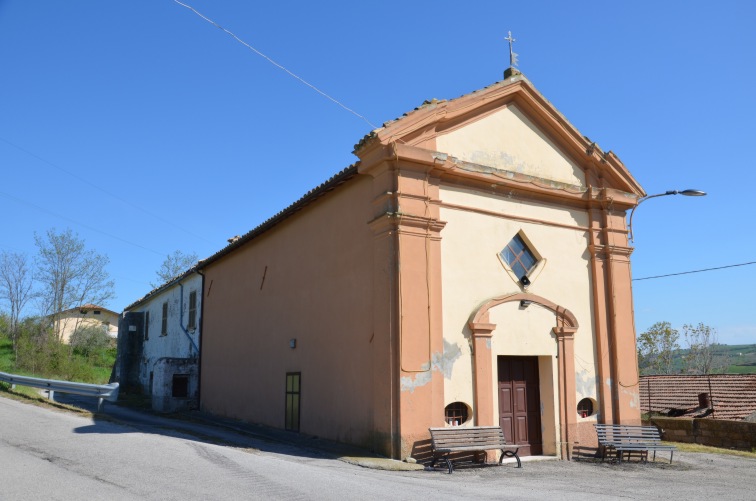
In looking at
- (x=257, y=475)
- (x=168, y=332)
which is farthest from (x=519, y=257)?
(x=168, y=332)

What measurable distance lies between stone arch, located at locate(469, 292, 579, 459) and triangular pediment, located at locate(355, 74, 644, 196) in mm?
2620

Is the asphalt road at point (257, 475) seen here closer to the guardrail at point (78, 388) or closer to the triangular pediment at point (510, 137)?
the guardrail at point (78, 388)

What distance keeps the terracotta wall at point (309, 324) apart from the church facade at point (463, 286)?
0.17 ft

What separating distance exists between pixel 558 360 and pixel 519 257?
2.14 meters

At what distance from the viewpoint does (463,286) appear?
35.5 ft

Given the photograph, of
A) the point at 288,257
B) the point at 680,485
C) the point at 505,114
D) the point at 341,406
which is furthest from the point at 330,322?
the point at 680,485

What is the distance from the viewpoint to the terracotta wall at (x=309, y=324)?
10.9 meters

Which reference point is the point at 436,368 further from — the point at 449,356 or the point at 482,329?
the point at 482,329

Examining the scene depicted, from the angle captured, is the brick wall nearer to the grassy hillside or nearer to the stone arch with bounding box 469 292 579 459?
the stone arch with bounding box 469 292 579 459

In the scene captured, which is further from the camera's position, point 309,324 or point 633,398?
point 309,324

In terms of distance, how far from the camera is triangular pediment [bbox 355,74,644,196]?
10727mm

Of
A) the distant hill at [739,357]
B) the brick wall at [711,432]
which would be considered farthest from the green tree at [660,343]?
the brick wall at [711,432]

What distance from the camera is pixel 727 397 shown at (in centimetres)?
1802

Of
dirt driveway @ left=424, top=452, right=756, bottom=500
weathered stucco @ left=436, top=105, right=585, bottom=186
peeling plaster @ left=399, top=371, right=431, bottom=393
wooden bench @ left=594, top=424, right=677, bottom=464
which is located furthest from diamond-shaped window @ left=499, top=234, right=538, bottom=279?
dirt driveway @ left=424, top=452, right=756, bottom=500
